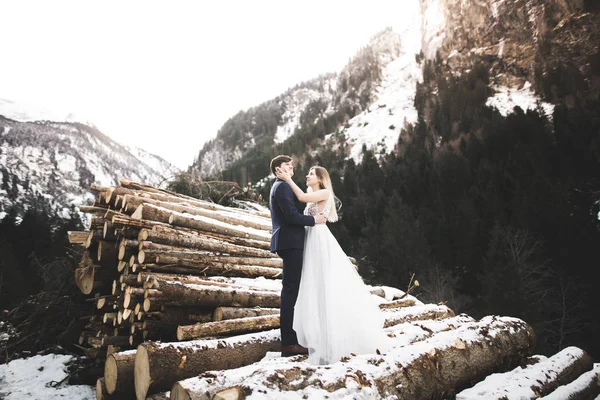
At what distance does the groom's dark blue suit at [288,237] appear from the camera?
3336mm

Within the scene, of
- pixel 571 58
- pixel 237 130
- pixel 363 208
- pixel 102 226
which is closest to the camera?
pixel 102 226

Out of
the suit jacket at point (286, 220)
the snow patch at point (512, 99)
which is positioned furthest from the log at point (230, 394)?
the snow patch at point (512, 99)

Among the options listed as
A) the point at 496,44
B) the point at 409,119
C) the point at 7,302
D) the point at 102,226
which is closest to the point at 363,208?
the point at 409,119

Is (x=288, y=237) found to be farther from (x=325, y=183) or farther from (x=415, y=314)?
(x=415, y=314)

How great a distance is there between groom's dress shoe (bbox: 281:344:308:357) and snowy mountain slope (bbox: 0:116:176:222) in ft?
97.3

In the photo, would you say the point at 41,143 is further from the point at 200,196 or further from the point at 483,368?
the point at 483,368

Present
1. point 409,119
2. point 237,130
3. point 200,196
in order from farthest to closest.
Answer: point 237,130, point 409,119, point 200,196

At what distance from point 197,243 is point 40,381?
12.1 feet

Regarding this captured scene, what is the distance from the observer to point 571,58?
119 feet

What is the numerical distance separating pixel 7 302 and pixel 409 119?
4587 centimetres

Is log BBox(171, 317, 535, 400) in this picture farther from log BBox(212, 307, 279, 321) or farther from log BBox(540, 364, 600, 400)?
log BBox(212, 307, 279, 321)

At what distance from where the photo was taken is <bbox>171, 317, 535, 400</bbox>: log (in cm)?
193

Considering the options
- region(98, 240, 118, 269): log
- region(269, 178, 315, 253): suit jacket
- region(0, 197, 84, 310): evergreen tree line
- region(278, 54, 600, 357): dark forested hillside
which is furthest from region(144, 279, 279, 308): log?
region(0, 197, 84, 310): evergreen tree line

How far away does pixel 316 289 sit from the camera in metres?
3.29
